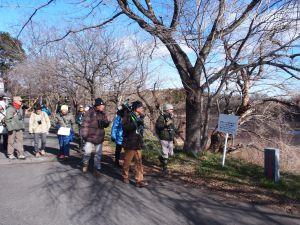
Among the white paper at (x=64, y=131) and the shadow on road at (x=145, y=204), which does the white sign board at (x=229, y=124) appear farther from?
the white paper at (x=64, y=131)

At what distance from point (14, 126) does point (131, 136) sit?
3.72m

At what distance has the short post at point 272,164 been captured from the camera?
7691 millimetres

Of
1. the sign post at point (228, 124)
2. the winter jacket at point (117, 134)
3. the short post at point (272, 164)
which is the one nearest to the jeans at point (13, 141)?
the winter jacket at point (117, 134)

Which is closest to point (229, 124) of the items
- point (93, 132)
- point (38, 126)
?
point (93, 132)

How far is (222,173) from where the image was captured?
8.11 meters

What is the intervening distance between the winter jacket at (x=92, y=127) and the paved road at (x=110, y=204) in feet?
2.98

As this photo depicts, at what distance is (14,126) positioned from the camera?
8906 mm

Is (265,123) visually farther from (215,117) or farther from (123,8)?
(123,8)

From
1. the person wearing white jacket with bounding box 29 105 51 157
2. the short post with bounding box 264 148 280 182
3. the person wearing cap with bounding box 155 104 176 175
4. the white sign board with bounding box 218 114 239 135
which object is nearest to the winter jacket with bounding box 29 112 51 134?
the person wearing white jacket with bounding box 29 105 51 157

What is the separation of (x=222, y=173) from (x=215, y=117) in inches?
268

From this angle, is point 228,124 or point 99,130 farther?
point 228,124

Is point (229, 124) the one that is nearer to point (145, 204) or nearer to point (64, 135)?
point (145, 204)

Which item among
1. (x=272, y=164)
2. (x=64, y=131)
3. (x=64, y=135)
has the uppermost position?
(x=64, y=131)

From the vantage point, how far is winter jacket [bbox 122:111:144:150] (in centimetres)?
691
